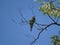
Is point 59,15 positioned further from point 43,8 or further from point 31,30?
point 31,30

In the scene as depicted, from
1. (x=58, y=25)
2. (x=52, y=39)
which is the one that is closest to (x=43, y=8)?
(x=58, y=25)

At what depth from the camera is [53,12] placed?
6.97 metres

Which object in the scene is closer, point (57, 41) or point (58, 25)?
point (58, 25)

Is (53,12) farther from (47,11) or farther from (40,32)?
(40,32)

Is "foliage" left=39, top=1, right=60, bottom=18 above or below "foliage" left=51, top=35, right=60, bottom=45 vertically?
above

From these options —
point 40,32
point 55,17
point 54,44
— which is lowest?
point 54,44

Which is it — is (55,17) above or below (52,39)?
above

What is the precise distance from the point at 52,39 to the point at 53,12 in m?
1.22

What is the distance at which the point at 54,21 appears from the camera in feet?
23.1

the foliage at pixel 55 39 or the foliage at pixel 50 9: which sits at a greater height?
the foliage at pixel 50 9

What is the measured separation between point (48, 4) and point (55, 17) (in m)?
0.49

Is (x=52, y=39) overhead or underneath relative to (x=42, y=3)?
underneath

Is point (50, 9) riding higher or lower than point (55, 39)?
higher

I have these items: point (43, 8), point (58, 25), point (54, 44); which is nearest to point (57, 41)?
point (54, 44)
